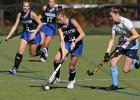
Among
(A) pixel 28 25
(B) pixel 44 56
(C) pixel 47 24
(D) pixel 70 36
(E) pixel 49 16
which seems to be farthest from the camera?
(C) pixel 47 24

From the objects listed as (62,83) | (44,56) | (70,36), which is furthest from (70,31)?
(44,56)

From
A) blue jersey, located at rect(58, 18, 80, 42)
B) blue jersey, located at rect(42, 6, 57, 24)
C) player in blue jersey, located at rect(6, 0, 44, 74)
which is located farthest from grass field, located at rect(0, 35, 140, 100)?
blue jersey, located at rect(42, 6, 57, 24)

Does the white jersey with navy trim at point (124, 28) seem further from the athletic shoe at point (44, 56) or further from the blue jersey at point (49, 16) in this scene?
the blue jersey at point (49, 16)

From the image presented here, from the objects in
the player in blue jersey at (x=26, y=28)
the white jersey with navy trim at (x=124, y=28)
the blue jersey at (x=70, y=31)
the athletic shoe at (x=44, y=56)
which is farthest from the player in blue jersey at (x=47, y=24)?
the white jersey with navy trim at (x=124, y=28)

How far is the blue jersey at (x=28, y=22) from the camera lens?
14758 millimetres

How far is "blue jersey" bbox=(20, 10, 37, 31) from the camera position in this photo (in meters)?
14.8

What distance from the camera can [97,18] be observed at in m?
34.8

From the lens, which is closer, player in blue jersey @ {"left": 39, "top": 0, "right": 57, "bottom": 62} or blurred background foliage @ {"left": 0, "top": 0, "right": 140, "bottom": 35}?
player in blue jersey @ {"left": 39, "top": 0, "right": 57, "bottom": 62}

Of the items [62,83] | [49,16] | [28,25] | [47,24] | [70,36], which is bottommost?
[62,83]

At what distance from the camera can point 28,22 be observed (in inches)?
584

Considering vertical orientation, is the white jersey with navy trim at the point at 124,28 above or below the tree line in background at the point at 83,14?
above

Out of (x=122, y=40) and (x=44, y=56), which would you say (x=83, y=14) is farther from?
(x=122, y=40)

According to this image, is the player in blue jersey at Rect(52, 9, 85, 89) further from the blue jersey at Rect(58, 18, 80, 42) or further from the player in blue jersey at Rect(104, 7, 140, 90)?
the player in blue jersey at Rect(104, 7, 140, 90)

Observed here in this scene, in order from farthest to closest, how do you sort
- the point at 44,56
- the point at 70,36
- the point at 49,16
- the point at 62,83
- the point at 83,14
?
the point at 83,14 → the point at 49,16 → the point at 44,56 → the point at 62,83 → the point at 70,36
